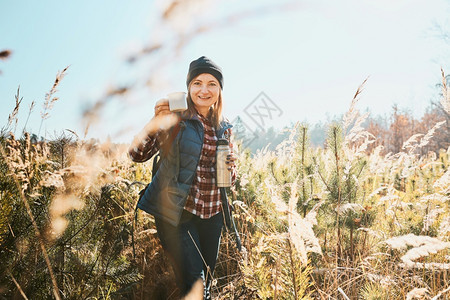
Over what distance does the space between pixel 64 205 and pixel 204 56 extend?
1347 mm

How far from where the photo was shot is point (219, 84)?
2.21m

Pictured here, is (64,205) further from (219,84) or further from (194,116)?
(219,84)

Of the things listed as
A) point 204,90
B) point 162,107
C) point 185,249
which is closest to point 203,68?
point 204,90

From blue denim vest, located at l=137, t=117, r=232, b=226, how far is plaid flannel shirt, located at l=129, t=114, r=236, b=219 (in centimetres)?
10

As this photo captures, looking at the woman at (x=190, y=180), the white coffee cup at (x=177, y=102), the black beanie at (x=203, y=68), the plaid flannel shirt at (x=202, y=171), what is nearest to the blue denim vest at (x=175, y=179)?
the woman at (x=190, y=180)

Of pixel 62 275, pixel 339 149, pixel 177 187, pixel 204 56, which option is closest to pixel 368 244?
pixel 339 149

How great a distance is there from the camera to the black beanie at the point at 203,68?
2.09 metres

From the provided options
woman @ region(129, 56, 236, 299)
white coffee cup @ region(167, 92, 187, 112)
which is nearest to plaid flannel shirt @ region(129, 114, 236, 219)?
woman @ region(129, 56, 236, 299)

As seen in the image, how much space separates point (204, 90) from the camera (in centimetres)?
213

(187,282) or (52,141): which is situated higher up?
(52,141)

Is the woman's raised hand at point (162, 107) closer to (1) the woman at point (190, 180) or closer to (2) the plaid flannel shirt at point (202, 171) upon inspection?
(1) the woman at point (190, 180)

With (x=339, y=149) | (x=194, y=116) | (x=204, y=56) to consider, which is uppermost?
(x=204, y=56)

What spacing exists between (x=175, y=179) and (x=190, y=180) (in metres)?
0.10

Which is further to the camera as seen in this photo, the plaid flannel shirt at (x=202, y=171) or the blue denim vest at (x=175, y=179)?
the plaid flannel shirt at (x=202, y=171)
